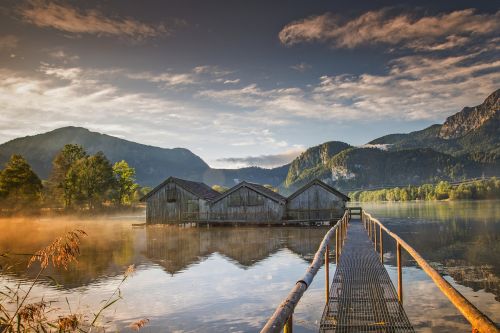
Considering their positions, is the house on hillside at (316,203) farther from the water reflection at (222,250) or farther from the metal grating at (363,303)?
the metal grating at (363,303)

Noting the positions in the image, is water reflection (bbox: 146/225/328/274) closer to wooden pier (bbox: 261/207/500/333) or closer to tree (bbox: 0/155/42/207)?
wooden pier (bbox: 261/207/500/333)

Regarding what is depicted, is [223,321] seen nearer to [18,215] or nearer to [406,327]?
[406,327]

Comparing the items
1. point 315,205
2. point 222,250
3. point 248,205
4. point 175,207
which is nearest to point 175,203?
point 175,207

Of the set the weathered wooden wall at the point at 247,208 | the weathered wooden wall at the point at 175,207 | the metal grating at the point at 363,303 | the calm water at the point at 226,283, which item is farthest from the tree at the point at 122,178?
the metal grating at the point at 363,303

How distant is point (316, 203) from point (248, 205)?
855 cm

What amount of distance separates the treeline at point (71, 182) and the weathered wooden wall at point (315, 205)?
40449 mm

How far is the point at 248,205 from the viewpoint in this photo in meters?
50.1

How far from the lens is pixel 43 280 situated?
58.3 ft

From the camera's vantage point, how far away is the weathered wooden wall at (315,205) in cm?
4853

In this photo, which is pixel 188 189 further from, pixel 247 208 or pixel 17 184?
pixel 17 184

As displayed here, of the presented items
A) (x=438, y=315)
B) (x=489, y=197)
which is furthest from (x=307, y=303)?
(x=489, y=197)

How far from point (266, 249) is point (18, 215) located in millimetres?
58799

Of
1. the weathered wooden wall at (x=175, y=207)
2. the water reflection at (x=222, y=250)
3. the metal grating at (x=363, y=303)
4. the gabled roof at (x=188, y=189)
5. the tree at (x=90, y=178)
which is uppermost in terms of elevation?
the tree at (x=90, y=178)

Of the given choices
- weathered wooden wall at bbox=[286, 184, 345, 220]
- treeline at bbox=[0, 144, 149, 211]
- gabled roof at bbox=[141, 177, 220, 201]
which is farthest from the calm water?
treeline at bbox=[0, 144, 149, 211]
